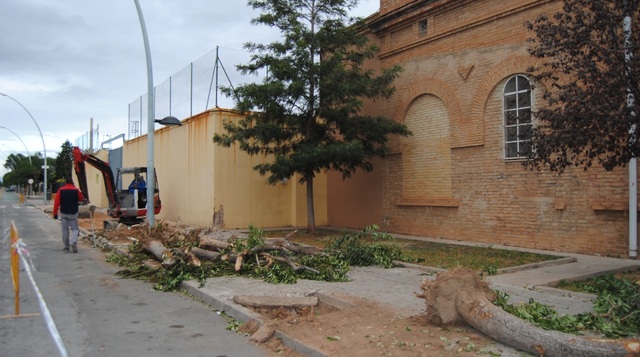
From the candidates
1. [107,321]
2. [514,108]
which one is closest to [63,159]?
[514,108]

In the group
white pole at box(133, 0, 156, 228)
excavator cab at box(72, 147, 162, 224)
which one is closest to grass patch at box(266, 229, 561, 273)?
white pole at box(133, 0, 156, 228)

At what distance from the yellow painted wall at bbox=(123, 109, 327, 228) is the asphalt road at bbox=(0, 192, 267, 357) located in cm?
839

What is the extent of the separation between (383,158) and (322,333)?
453 inches

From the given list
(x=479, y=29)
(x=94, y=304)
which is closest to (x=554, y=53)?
(x=479, y=29)

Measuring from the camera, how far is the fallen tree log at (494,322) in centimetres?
435

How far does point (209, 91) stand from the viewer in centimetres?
1964

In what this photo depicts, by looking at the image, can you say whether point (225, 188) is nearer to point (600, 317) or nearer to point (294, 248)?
point (294, 248)

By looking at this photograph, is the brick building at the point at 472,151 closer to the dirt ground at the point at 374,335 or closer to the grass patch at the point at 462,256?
the grass patch at the point at 462,256

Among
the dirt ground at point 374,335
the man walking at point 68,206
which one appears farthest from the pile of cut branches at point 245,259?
the dirt ground at point 374,335

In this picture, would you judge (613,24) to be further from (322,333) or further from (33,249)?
(33,249)

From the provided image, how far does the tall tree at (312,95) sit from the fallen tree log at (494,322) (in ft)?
27.4

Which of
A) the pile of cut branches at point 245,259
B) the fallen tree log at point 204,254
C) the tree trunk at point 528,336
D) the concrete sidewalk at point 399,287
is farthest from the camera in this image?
the fallen tree log at point 204,254

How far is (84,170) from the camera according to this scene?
1738 cm

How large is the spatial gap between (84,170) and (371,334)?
48.2 feet
